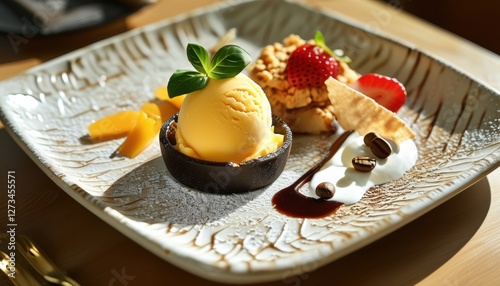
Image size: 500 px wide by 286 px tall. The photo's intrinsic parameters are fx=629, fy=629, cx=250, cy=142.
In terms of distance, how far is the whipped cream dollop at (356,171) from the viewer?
189 centimetres

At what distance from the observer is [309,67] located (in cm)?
221

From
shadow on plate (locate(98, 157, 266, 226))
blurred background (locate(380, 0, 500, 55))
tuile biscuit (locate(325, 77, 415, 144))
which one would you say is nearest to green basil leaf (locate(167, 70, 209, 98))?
shadow on plate (locate(98, 157, 266, 226))

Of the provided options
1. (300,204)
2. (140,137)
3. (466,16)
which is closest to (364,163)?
(300,204)

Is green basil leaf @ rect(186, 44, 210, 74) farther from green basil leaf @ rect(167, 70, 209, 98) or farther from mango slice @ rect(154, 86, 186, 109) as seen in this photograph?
mango slice @ rect(154, 86, 186, 109)

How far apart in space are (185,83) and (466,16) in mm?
2593

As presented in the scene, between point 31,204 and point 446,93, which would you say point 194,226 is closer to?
point 31,204

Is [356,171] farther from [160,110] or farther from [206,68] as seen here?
[160,110]

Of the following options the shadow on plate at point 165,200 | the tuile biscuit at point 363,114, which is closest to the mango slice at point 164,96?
the shadow on plate at point 165,200

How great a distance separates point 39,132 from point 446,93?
1.49 meters

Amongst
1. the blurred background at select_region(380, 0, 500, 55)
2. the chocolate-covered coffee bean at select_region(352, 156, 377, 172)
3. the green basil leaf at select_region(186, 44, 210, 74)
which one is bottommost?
the chocolate-covered coffee bean at select_region(352, 156, 377, 172)

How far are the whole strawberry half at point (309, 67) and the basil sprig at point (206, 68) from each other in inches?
15.3

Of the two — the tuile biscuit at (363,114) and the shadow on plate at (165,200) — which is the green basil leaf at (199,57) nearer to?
the shadow on plate at (165,200)

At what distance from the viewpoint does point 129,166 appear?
2.04m

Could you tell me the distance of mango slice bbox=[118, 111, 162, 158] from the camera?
2107 mm
